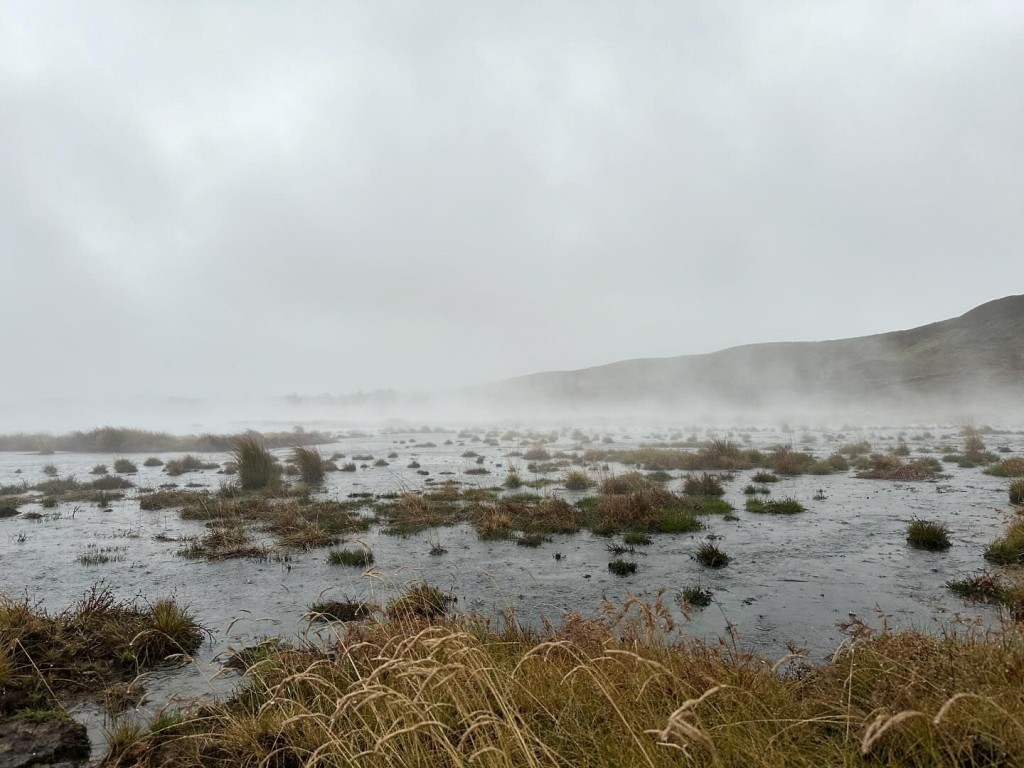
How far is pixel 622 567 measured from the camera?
9.08 m

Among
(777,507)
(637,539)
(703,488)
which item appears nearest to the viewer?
(637,539)

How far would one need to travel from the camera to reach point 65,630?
20.6 ft

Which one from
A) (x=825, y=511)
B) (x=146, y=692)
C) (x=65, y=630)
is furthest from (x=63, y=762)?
(x=825, y=511)

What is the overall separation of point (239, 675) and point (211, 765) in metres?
1.91

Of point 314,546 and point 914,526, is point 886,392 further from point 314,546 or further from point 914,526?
point 314,546

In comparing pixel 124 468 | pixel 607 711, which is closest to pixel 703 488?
pixel 607 711

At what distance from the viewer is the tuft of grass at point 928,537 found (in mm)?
9625

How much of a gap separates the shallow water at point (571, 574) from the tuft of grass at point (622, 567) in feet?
0.57

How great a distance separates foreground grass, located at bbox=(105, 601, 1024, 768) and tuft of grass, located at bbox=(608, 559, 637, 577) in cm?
387

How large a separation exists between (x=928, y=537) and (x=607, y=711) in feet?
32.1

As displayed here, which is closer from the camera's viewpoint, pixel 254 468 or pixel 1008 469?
pixel 1008 469

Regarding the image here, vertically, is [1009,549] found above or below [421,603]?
below

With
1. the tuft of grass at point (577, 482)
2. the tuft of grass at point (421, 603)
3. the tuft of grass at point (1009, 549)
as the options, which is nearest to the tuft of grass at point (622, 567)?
the tuft of grass at point (421, 603)

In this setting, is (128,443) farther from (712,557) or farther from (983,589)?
(983,589)
